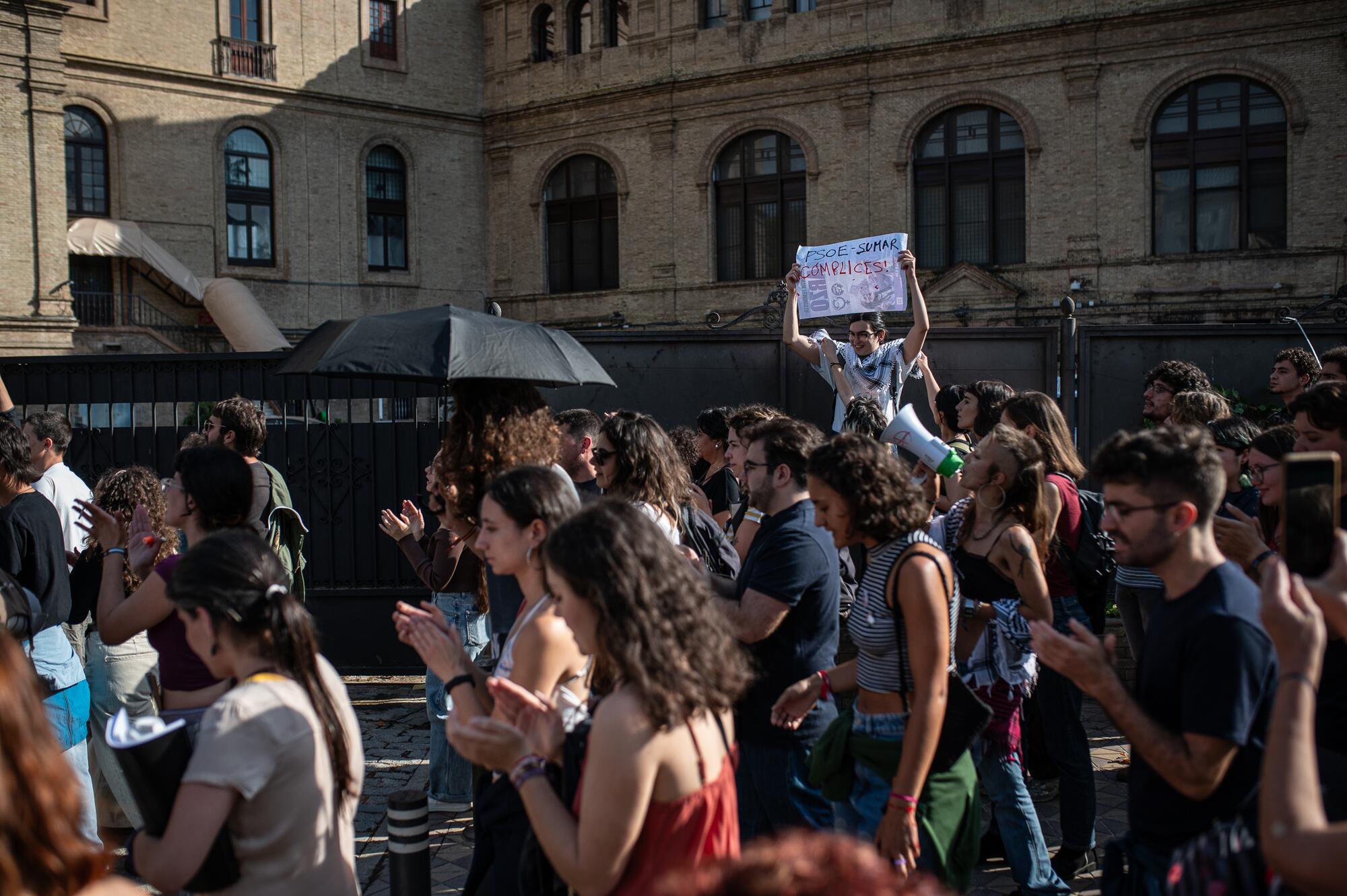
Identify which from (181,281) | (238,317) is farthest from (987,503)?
(181,281)

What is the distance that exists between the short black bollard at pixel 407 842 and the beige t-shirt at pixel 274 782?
3.44 feet

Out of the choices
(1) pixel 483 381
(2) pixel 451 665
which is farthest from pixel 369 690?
(2) pixel 451 665

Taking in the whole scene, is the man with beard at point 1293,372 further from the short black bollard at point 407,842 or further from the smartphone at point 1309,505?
the short black bollard at point 407,842

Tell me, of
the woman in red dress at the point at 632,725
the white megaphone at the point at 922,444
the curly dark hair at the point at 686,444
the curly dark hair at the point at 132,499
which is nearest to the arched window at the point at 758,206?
the curly dark hair at the point at 686,444

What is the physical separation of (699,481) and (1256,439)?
419 centimetres

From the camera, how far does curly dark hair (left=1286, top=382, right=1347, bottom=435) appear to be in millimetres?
4094

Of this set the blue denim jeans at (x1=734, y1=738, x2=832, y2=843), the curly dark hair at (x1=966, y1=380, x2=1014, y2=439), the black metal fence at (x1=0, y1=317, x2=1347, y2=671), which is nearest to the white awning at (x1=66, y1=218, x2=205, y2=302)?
the black metal fence at (x1=0, y1=317, x2=1347, y2=671)

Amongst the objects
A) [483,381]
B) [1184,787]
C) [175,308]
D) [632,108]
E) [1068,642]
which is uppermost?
[632,108]

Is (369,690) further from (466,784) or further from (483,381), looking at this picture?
(483,381)

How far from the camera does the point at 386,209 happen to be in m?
29.8

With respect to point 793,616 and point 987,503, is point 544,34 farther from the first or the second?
point 793,616

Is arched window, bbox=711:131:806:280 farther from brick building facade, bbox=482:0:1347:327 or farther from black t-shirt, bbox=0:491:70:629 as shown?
black t-shirt, bbox=0:491:70:629

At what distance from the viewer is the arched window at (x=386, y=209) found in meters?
29.6

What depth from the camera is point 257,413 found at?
609 cm
